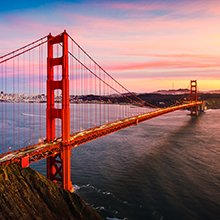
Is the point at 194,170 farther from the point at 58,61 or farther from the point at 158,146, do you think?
the point at 58,61

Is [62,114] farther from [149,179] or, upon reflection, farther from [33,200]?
[149,179]

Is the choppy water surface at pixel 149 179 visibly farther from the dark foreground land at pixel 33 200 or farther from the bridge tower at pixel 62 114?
the dark foreground land at pixel 33 200

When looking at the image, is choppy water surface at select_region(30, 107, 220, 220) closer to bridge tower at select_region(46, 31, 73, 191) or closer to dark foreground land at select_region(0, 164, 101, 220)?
bridge tower at select_region(46, 31, 73, 191)

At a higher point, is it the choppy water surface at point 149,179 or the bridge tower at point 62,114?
the bridge tower at point 62,114

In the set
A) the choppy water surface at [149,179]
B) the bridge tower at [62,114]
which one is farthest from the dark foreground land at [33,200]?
the bridge tower at [62,114]

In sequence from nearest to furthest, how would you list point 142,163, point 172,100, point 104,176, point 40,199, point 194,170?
point 40,199 → point 104,176 → point 194,170 → point 142,163 → point 172,100

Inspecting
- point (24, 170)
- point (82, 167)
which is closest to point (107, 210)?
point (24, 170)

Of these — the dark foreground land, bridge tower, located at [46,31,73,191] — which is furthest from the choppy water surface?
the dark foreground land
